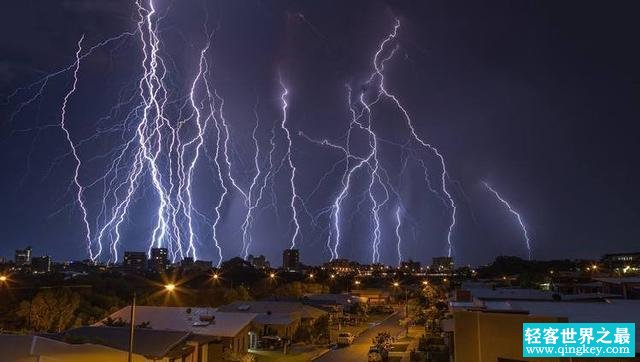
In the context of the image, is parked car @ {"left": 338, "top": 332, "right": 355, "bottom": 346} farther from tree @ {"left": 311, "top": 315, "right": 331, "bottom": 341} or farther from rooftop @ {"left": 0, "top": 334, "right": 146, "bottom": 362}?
rooftop @ {"left": 0, "top": 334, "right": 146, "bottom": 362}

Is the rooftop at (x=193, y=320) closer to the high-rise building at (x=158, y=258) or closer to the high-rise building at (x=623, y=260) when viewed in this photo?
the high-rise building at (x=623, y=260)

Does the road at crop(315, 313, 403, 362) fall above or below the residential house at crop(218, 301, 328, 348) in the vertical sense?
below

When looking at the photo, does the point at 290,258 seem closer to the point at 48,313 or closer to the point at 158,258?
the point at 158,258

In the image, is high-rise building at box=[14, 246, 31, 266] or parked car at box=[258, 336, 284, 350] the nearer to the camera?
parked car at box=[258, 336, 284, 350]

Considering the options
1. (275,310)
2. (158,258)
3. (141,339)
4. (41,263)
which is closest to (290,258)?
(158,258)

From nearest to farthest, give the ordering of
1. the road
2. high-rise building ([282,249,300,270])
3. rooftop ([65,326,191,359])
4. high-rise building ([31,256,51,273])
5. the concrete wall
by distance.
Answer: the concrete wall → rooftop ([65,326,191,359]) → the road → high-rise building ([31,256,51,273]) → high-rise building ([282,249,300,270])

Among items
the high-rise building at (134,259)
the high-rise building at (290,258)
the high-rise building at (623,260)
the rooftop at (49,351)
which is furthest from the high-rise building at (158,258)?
the rooftop at (49,351)

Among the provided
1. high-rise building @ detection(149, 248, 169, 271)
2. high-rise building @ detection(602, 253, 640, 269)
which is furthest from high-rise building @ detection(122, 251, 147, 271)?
high-rise building @ detection(602, 253, 640, 269)
